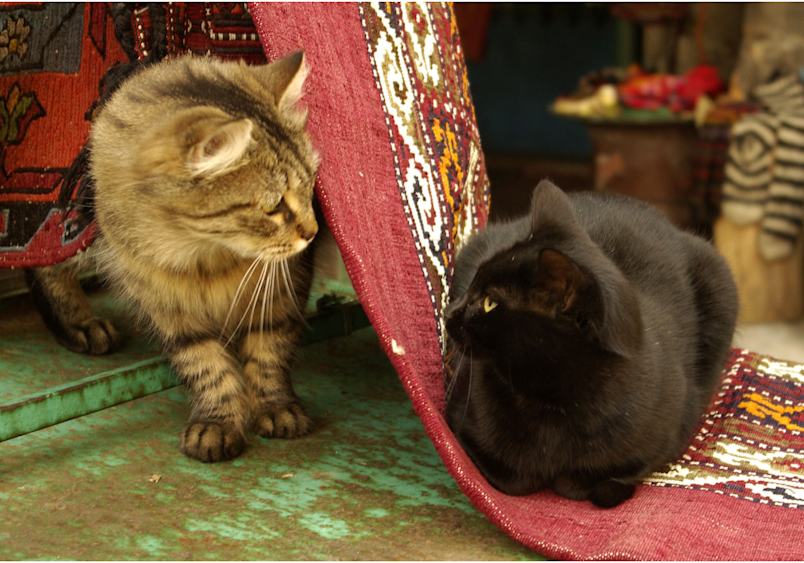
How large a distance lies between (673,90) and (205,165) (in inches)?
133

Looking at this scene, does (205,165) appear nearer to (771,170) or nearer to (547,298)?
(547,298)

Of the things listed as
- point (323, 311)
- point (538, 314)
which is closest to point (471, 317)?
point (538, 314)

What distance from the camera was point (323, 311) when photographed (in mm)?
1943

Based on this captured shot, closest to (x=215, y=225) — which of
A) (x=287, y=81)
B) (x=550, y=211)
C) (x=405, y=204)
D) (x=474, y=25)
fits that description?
(x=287, y=81)

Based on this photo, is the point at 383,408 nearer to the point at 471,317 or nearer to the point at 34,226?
the point at 471,317

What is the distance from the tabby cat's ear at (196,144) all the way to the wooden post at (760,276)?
124 inches

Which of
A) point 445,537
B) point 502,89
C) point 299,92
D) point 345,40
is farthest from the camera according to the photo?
point 502,89

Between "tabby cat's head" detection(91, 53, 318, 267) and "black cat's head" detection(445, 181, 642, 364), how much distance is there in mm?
365

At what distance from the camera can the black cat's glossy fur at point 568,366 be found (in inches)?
44.4

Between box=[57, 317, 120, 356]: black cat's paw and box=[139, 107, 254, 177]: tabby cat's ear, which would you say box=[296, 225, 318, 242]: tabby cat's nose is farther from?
box=[57, 317, 120, 356]: black cat's paw

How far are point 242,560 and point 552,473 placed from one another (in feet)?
1.72

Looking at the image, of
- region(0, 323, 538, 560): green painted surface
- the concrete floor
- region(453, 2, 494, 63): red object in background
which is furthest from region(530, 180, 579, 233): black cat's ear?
region(453, 2, 494, 63): red object in background

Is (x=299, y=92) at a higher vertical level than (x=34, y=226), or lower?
higher

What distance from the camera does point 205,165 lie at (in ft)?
4.02
